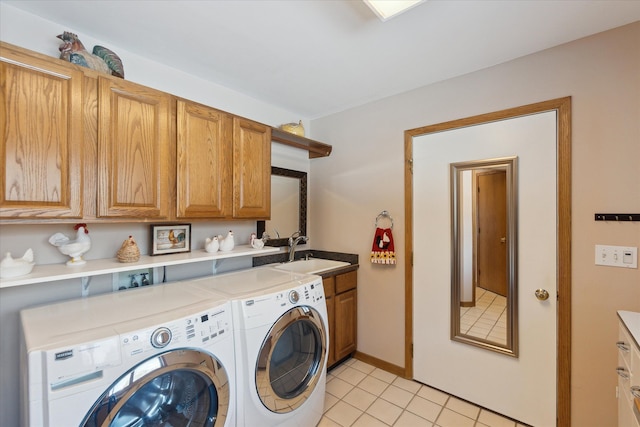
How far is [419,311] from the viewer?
228cm

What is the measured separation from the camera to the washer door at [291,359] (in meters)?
1.47

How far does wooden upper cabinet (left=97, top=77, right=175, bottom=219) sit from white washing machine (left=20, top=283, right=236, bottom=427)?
524 millimetres

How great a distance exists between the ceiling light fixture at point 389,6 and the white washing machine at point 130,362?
5.26 ft

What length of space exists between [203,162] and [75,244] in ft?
2.63

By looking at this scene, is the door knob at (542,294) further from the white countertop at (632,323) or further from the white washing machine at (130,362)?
the white washing machine at (130,362)

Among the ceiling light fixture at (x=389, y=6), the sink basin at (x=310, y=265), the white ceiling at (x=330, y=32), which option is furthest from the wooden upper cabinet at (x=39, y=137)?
the sink basin at (x=310, y=265)

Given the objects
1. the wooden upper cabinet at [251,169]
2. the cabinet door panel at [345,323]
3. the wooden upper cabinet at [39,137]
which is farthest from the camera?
the cabinet door panel at [345,323]

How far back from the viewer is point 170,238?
1.89m

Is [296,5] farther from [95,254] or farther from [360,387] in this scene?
[360,387]

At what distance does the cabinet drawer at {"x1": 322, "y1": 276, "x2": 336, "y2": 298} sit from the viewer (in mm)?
2305

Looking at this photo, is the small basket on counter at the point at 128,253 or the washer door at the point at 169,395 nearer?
the washer door at the point at 169,395

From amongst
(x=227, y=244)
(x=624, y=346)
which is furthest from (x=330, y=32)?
(x=624, y=346)

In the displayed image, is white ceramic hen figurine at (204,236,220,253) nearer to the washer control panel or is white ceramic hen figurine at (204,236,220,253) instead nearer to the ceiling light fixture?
the washer control panel

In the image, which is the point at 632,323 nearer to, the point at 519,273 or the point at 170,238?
the point at 519,273
